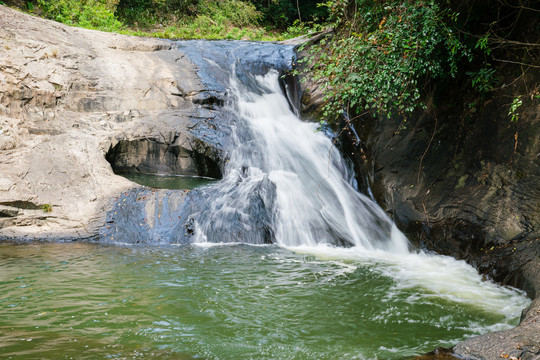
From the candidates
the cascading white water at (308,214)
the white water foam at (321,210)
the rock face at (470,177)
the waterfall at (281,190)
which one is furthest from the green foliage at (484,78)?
the waterfall at (281,190)

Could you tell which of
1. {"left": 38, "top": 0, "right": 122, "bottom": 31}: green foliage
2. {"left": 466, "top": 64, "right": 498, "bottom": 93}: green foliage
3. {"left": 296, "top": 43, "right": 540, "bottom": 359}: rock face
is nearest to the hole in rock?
{"left": 296, "top": 43, "right": 540, "bottom": 359}: rock face

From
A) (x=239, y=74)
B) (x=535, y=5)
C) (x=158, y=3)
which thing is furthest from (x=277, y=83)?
(x=158, y=3)

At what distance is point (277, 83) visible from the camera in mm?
12055

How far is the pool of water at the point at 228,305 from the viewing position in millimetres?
3859

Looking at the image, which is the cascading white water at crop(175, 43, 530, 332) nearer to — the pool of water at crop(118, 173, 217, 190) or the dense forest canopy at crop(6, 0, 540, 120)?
the pool of water at crop(118, 173, 217, 190)

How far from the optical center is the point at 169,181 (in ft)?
31.1

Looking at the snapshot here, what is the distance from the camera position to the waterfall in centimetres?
767

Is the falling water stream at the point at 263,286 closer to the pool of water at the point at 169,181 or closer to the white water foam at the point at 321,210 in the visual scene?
the white water foam at the point at 321,210

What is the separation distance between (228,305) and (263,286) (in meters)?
0.74

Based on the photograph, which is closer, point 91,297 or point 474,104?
point 91,297

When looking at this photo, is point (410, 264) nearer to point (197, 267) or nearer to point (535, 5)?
point (197, 267)

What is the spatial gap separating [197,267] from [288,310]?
6.15 feet

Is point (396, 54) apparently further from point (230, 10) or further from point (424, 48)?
point (230, 10)

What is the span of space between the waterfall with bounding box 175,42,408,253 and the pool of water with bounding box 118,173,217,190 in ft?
2.22
